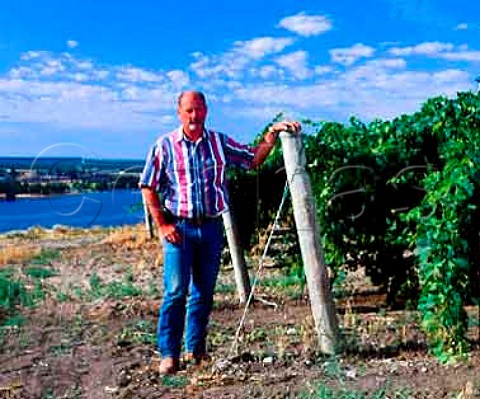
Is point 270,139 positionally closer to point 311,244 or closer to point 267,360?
point 311,244

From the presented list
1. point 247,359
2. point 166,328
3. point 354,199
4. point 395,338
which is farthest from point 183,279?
point 354,199

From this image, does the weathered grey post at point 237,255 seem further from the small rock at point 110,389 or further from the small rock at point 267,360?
the small rock at point 110,389

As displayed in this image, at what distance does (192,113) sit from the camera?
187 inches

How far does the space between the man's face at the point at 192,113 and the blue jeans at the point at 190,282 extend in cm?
58

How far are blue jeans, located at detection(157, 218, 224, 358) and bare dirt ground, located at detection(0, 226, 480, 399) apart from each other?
211 millimetres

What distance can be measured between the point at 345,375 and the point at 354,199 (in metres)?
2.19

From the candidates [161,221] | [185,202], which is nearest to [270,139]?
[185,202]

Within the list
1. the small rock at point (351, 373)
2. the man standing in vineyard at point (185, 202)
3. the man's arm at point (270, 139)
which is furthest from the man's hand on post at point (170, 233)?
the small rock at point (351, 373)

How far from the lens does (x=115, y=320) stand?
687 centimetres

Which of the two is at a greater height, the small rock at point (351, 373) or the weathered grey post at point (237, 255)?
the weathered grey post at point (237, 255)

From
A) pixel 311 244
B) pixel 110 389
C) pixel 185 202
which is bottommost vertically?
pixel 110 389

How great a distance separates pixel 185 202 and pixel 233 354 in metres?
1.11

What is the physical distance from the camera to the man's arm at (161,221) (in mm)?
4723

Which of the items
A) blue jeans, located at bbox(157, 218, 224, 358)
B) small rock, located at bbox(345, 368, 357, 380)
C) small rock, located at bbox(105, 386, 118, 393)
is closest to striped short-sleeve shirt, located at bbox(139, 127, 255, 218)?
blue jeans, located at bbox(157, 218, 224, 358)
